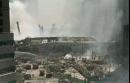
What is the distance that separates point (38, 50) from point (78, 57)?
1424 mm

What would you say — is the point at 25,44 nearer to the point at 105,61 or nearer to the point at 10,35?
the point at 105,61

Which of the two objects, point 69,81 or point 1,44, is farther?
point 69,81

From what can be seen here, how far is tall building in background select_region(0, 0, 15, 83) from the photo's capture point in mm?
6730

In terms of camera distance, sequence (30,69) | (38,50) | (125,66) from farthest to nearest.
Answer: (38,50), (30,69), (125,66)

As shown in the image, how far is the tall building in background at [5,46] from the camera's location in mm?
6730

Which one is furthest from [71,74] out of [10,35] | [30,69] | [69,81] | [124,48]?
[10,35]

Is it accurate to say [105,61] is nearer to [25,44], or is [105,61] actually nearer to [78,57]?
[78,57]

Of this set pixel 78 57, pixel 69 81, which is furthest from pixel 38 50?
pixel 69 81

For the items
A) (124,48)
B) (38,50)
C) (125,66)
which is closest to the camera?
(124,48)

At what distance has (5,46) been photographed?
691 cm

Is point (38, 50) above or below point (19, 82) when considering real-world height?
above

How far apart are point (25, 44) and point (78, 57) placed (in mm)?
1960

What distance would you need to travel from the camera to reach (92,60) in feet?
36.4

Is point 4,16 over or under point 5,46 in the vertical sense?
over
